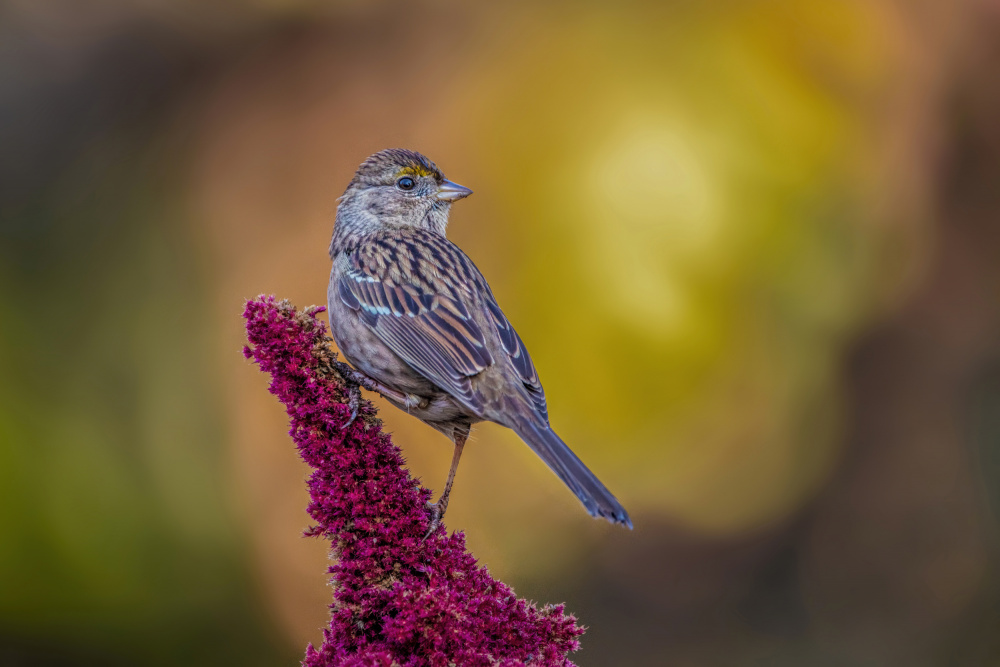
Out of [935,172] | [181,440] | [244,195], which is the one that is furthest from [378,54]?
[935,172]

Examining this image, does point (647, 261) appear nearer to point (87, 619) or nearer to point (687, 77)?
point (687, 77)

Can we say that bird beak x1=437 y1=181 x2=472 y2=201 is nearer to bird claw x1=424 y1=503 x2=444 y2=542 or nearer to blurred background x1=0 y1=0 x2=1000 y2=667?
blurred background x1=0 y1=0 x2=1000 y2=667

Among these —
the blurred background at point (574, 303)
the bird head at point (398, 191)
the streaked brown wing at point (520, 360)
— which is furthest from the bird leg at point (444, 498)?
the blurred background at point (574, 303)

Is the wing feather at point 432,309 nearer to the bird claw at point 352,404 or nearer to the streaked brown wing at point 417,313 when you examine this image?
the streaked brown wing at point 417,313

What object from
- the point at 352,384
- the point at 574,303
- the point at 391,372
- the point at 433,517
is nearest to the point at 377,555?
the point at 433,517

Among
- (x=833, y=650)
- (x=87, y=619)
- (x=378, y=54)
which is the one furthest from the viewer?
(x=378, y=54)

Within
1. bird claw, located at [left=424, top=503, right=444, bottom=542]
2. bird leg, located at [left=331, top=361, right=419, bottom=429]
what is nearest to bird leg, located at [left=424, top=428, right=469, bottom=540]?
bird claw, located at [left=424, top=503, right=444, bottom=542]

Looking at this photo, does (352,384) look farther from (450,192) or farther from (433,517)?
(450,192)
